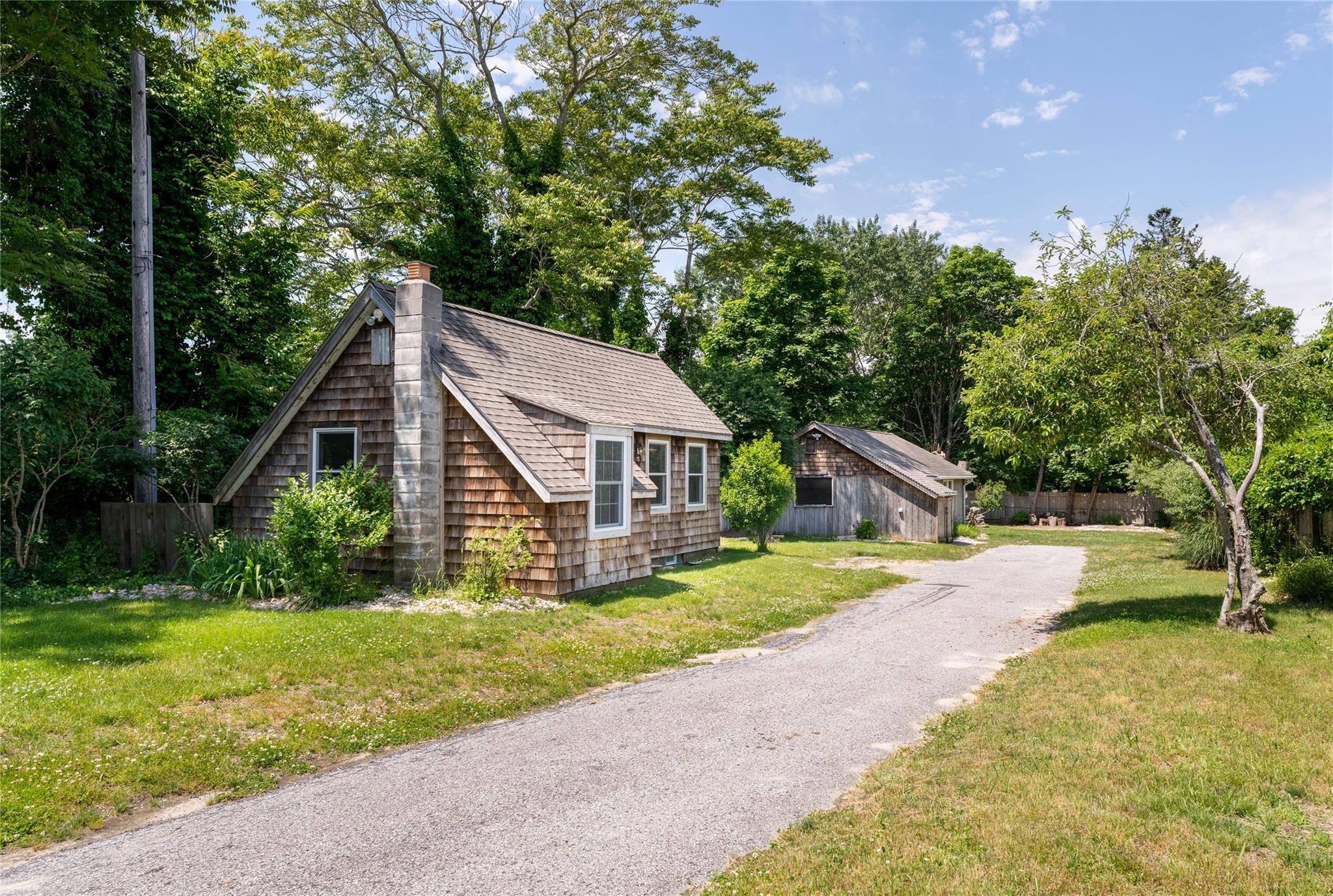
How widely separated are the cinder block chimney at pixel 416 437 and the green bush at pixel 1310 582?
596 inches

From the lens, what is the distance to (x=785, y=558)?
66.4 feet

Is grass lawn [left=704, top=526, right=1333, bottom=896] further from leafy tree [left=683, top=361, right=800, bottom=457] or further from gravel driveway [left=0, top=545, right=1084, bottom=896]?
leafy tree [left=683, top=361, right=800, bottom=457]

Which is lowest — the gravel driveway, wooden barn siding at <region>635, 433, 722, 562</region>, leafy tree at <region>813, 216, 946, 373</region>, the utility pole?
the gravel driveway

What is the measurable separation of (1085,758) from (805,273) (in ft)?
95.9

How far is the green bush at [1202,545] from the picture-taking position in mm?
18422

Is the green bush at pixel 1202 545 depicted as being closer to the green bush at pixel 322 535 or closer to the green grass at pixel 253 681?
the green grass at pixel 253 681

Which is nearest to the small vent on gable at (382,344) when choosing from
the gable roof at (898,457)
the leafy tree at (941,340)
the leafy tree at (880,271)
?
the gable roof at (898,457)

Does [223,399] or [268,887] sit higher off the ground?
[223,399]

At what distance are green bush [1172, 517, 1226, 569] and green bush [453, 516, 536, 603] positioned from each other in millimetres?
16799

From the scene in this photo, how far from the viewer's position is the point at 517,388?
13.8 m

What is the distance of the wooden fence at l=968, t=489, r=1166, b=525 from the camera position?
39.9m

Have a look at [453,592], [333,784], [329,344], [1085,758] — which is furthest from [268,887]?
[329,344]

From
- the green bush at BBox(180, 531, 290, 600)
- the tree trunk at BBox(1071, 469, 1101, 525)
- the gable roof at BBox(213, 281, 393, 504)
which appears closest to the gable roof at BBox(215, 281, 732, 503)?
the gable roof at BBox(213, 281, 393, 504)

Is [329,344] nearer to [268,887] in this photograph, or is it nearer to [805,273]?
[268,887]
